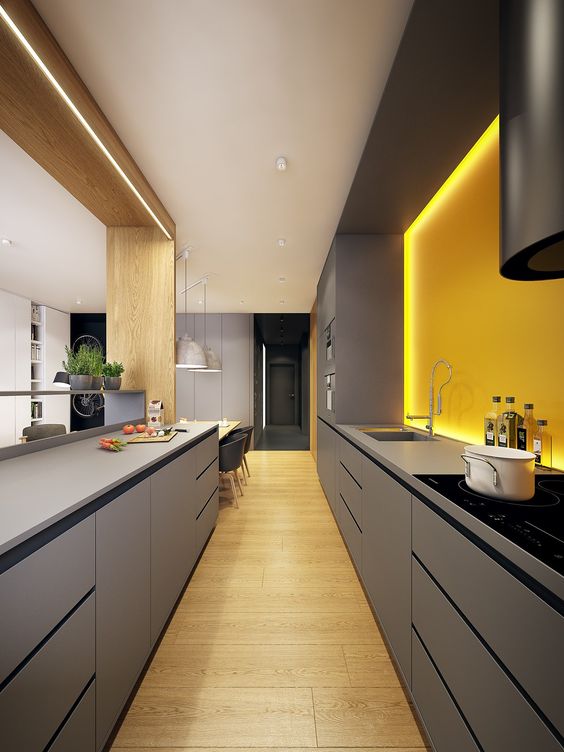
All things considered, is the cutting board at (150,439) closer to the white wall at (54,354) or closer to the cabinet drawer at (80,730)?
the cabinet drawer at (80,730)

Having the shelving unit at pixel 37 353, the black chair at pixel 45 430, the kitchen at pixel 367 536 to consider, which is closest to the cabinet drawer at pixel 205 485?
the kitchen at pixel 367 536

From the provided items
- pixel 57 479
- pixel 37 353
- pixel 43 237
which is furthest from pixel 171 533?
pixel 37 353

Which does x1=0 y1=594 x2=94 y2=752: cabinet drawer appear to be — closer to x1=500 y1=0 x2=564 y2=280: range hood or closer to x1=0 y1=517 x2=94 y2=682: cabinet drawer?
x1=0 y1=517 x2=94 y2=682: cabinet drawer

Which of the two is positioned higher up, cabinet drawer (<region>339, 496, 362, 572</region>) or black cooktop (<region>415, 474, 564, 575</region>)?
black cooktop (<region>415, 474, 564, 575</region>)

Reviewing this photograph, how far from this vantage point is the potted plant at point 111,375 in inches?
91.8

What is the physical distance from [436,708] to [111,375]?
93.2 inches

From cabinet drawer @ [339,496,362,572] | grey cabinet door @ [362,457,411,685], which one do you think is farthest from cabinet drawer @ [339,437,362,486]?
cabinet drawer @ [339,496,362,572]

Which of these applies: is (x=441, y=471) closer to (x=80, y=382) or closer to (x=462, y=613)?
(x=462, y=613)

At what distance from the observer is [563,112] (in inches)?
29.9

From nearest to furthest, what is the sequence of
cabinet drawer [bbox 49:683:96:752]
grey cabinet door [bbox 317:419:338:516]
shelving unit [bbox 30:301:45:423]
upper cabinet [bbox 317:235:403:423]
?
cabinet drawer [bbox 49:683:96:752] → upper cabinet [bbox 317:235:403:423] → grey cabinet door [bbox 317:419:338:516] → shelving unit [bbox 30:301:45:423]

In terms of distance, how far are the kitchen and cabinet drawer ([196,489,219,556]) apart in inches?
1.6

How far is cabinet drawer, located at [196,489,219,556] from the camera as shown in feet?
7.54

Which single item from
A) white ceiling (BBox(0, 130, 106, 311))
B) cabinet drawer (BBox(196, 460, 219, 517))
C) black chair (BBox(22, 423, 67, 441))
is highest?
white ceiling (BBox(0, 130, 106, 311))

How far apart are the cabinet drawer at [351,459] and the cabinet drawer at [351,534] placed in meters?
0.31
